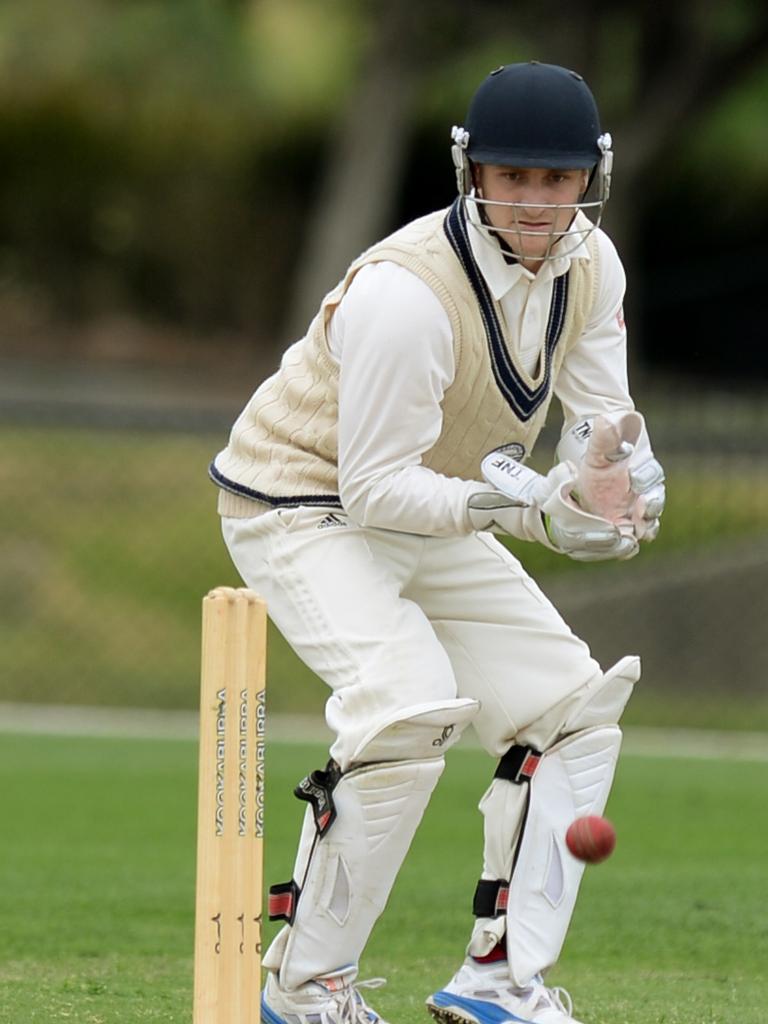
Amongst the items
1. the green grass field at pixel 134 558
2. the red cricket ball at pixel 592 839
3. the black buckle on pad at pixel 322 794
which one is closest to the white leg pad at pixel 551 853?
the red cricket ball at pixel 592 839

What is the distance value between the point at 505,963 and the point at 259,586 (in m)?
0.95

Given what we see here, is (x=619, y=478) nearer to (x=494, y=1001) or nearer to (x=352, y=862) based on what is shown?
(x=352, y=862)

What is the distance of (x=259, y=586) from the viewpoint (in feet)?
14.0

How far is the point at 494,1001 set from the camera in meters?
4.12

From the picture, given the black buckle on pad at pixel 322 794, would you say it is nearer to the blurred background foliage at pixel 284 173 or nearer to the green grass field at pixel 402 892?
the green grass field at pixel 402 892

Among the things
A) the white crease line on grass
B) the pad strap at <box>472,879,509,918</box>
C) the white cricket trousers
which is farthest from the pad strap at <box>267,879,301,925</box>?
the white crease line on grass

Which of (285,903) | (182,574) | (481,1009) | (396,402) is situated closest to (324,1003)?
(285,903)

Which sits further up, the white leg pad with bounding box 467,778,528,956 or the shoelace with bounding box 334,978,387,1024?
the white leg pad with bounding box 467,778,528,956

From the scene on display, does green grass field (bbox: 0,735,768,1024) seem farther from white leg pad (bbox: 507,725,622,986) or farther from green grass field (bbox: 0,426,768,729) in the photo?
green grass field (bbox: 0,426,768,729)

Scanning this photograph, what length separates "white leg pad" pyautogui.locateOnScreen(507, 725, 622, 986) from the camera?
161 inches

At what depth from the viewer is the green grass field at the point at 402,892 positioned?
14.9 ft

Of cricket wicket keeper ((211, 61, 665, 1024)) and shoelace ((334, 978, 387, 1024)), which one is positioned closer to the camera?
cricket wicket keeper ((211, 61, 665, 1024))

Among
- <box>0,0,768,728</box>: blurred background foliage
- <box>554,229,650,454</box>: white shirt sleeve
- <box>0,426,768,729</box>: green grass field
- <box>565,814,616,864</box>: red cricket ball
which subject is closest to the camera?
<box>565,814,616,864</box>: red cricket ball

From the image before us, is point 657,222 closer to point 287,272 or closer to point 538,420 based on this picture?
point 287,272
